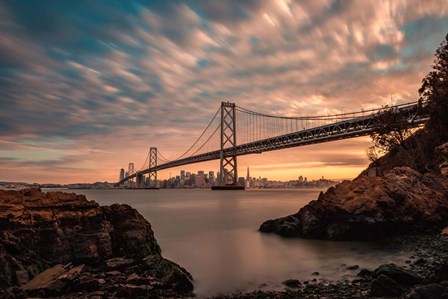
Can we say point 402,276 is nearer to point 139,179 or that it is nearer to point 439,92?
point 439,92

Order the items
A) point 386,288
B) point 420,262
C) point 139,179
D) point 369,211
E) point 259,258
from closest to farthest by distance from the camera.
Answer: point 386,288 → point 420,262 → point 259,258 → point 369,211 → point 139,179

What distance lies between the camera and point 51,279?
684 centimetres

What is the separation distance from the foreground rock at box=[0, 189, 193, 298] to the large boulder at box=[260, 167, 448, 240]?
27.0 ft

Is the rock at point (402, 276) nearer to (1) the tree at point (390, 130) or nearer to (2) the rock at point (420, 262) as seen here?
(2) the rock at point (420, 262)

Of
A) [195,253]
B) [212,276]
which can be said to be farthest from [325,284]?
[195,253]

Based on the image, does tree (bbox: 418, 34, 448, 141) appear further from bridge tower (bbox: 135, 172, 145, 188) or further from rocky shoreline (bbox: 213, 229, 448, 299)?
bridge tower (bbox: 135, 172, 145, 188)

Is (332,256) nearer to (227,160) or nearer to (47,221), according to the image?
(47,221)

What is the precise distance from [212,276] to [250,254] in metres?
3.23

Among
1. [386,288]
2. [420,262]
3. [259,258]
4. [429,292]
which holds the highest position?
[429,292]

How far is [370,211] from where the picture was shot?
13688 millimetres

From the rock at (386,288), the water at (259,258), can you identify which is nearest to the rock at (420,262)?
the water at (259,258)

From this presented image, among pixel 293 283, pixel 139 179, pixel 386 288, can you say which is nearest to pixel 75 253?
pixel 293 283

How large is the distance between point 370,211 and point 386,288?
825cm

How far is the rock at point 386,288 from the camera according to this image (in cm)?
600
